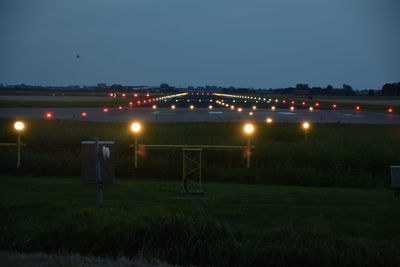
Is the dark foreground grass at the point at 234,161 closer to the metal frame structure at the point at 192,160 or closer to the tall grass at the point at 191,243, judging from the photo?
the metal frame structure at the point at 192,160

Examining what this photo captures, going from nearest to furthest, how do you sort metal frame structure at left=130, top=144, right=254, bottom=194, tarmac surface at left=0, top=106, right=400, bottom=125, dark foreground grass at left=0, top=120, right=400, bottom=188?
metal frame structure at left=130, top=144, right=254, bottom=194 → dark foreground grass at left=0, top=120, right=400, bottom=188 → tarmac surface at left=0, top=106, right=400, bottom=125

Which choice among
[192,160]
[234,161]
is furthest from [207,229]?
[234,161]

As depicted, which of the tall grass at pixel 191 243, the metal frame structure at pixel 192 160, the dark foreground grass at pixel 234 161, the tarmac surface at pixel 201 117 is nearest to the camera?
the tall grass at pixel 191 243

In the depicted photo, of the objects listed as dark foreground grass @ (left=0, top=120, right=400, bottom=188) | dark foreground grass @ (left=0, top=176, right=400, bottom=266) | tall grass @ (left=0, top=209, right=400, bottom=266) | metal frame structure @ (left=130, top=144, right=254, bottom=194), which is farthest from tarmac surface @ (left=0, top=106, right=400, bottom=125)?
tall grass @ (left=0, top=209, right=400, bottom=266)

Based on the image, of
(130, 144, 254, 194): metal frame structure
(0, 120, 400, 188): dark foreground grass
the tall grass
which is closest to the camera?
the tall grass

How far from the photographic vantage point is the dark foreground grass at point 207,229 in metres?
8.81

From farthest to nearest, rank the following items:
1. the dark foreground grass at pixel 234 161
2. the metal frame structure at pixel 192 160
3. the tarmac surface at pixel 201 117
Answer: the tarmac surface at pixel 201 117, the dark foreground grass at pixel 234 161, the metal frame structure at pixel 192 160

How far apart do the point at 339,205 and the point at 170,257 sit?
16.5ft

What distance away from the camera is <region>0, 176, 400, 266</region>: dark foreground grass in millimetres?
8812

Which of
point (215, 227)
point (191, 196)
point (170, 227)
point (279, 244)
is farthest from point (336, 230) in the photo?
point (191, 196)

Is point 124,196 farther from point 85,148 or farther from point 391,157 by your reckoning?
point 391,157

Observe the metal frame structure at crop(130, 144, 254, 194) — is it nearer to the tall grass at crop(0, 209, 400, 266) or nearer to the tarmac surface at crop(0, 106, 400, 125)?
the tall grass at crop(0, 209, 400, 266)

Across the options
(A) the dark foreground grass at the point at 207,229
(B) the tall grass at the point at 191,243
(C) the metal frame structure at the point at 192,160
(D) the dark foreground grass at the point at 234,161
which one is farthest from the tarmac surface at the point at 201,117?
(B) the tall grass at the point at 191,243

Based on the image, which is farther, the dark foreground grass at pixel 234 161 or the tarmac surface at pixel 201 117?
the tarmac surface at pixel 201 117
